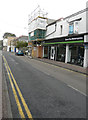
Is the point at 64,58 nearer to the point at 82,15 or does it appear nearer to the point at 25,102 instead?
the point at 82,15

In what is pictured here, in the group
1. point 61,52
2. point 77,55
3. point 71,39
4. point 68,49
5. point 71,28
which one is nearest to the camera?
point 77,55

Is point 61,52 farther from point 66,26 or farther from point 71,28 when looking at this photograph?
point 71,28

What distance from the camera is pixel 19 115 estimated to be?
4.11 m

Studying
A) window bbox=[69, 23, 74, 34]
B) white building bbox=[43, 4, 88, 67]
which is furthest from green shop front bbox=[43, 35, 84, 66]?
Answer: window bbox=[69, 23, 74, 34]

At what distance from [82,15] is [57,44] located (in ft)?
24.1

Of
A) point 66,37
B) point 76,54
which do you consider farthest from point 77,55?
point 66,37

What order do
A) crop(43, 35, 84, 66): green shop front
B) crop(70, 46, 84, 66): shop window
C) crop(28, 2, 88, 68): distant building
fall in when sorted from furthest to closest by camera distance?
crop(43, 35, 84, 66): green shop front → crop(70, 46, 84, 66): shop window → crop(28, 2, 88, 68): distant building

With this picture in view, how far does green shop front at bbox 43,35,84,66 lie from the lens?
660 inches

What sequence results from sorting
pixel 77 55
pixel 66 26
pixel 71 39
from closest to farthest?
pixel 77 55 → pixel 71 39 → pixel 66 26

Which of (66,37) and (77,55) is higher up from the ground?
(66,37)

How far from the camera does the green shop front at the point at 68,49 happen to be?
16755 mm

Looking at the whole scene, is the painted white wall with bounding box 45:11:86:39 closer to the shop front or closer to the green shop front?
the green shop front

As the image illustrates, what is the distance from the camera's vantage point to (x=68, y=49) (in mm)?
19469

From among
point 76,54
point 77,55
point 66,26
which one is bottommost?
point 77,55
